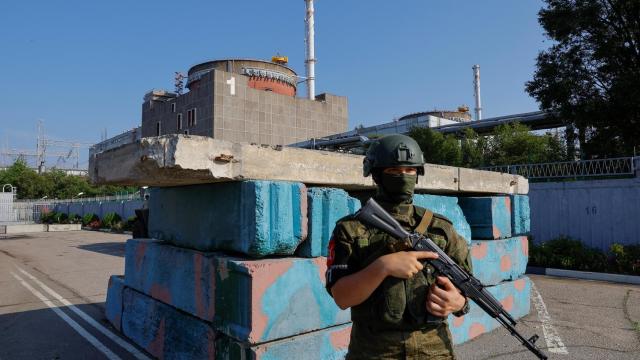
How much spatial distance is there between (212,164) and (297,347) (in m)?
1.44

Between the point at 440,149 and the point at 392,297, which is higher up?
the point at 440,149

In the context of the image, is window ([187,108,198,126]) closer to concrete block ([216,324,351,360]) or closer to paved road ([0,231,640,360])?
paved road ([0,231,640,360])

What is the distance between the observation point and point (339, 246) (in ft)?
6.25

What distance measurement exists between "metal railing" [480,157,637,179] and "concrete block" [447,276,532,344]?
6439 mm

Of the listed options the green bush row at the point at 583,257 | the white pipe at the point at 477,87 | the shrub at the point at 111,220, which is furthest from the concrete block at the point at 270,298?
the white pipe at the point at 477,87

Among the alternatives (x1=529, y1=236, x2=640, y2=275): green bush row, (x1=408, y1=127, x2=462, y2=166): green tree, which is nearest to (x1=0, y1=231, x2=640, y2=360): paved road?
(x1=529, y1=236, x2=640, y2=275): green bush row

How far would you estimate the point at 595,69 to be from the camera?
37.3ft

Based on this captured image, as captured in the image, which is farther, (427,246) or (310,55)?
(310,55)

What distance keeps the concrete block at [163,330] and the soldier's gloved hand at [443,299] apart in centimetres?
196

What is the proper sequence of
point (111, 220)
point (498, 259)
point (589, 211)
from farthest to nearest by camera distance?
point (111, 220)
point (589, 211)
point (498, 259)

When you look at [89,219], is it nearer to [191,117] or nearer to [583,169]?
[191,117]

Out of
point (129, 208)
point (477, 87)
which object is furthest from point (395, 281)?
point (477, 87)

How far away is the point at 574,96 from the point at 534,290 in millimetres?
6517

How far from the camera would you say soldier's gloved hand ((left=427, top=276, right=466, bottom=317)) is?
1.80 metres
